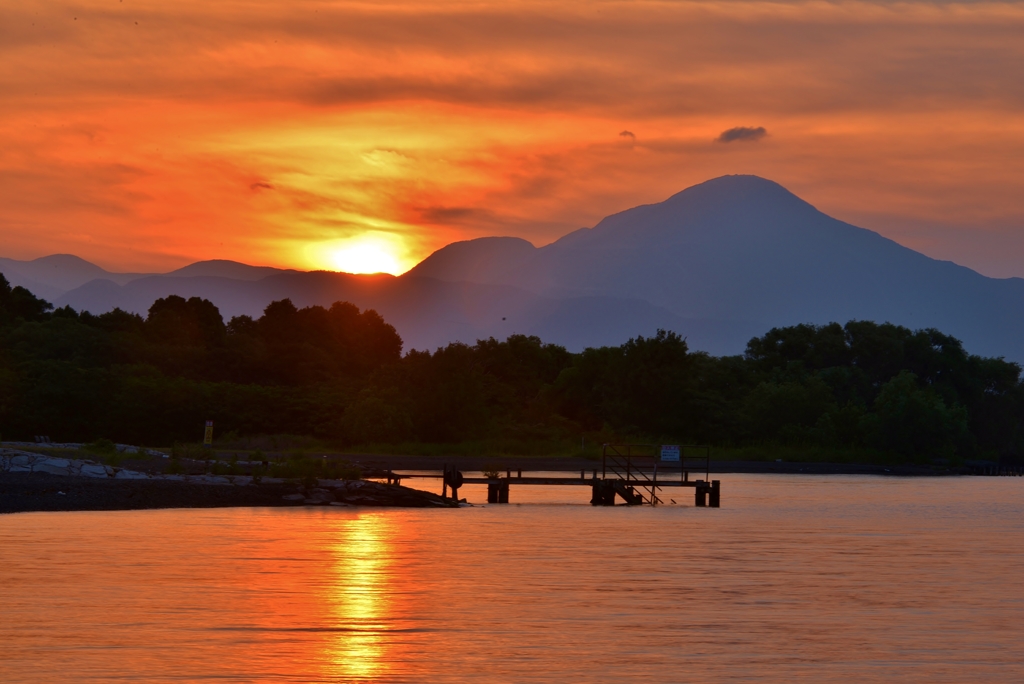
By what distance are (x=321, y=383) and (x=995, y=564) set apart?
91.0m

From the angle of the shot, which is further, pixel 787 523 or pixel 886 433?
pixel 886 433

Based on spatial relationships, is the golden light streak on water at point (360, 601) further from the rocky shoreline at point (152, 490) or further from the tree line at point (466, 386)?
the tree line at point (466, 386)

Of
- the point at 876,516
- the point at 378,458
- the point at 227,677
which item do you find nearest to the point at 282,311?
the point at 378,458

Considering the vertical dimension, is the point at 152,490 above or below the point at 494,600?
above

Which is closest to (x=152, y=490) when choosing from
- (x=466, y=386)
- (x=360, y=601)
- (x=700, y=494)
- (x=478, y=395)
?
(x=700, y=494)

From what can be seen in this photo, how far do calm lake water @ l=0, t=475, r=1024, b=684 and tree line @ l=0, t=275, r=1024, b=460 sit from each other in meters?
54.4

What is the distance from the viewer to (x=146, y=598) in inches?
1085

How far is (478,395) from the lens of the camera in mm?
110250

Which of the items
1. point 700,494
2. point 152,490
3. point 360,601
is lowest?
point 360,601

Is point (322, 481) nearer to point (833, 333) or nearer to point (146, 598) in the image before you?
point (146, 598)

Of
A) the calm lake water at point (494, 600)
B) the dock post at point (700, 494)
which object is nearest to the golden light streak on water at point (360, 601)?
the calm lake water at point (494, 600)

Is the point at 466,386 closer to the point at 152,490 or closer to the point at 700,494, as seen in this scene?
the point at 700,494

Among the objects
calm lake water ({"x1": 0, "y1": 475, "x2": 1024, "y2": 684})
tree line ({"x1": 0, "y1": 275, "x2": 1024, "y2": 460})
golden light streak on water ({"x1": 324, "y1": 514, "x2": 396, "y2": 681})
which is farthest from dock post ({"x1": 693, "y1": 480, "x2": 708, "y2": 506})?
tree line ({"x1": 0, "y1": 275, "x2": 1024, "y2": 460})

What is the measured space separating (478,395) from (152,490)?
57.3 m
